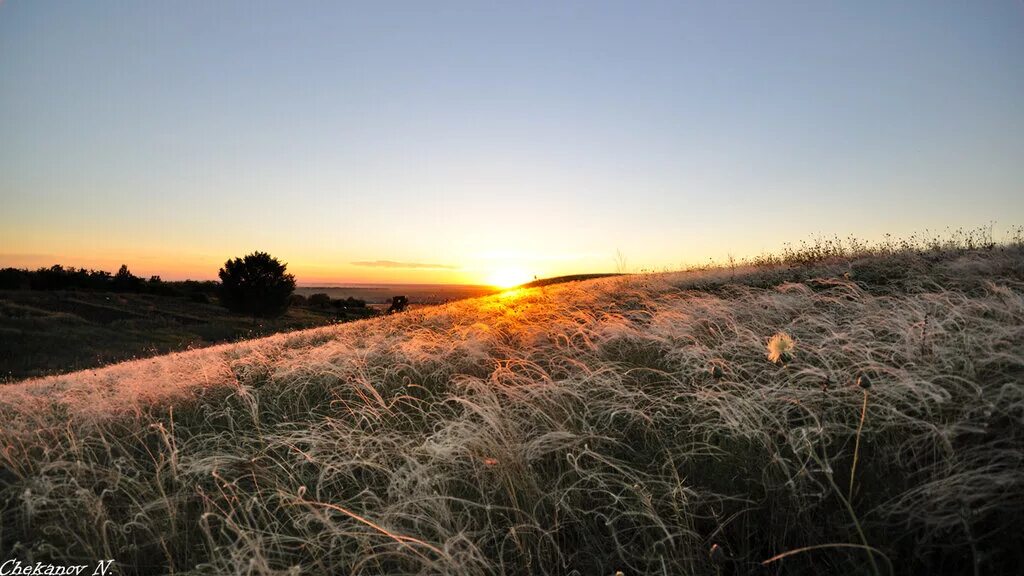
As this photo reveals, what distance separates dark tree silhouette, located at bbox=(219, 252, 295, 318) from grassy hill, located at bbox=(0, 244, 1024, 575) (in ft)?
137

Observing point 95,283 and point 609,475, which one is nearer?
point 609,475

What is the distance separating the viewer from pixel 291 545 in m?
2.54

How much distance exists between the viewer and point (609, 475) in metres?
2.63

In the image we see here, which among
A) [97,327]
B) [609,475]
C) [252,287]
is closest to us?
[609,475]

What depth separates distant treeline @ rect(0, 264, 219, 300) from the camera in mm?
40000

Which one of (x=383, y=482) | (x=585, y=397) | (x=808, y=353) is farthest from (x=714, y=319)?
(x=383, y=482)

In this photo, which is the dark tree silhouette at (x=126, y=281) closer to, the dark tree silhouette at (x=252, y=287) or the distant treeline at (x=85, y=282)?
the distant treeline at (x=85, y=282)

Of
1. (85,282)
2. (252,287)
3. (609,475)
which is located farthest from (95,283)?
(609,475)

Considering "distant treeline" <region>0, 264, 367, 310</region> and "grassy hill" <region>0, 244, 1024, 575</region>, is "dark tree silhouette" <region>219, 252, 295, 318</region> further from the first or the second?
"grassy hill" <region>0, 244, 1024, 575</region>

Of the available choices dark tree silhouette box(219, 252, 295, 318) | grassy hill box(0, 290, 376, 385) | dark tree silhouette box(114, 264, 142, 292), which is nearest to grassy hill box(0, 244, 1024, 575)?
Answer: grassy hill box(0, 290, 376, 385)

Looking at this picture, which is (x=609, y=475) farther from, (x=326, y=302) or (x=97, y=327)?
(x=326, y=302)

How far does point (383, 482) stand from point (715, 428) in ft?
6.37

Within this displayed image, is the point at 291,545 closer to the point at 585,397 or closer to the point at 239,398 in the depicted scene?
the point at 585,397

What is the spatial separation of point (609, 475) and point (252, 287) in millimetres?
46361
